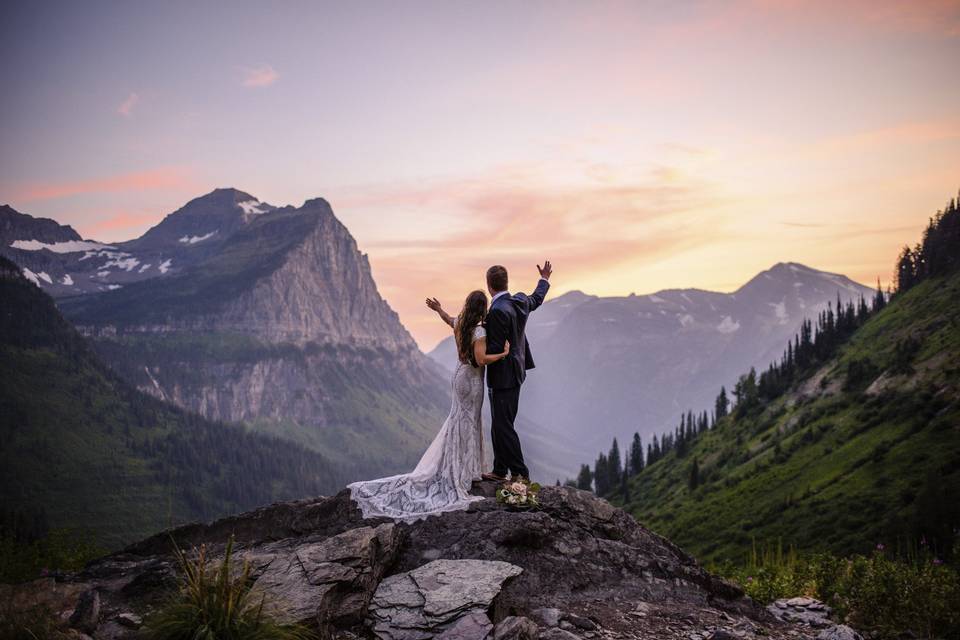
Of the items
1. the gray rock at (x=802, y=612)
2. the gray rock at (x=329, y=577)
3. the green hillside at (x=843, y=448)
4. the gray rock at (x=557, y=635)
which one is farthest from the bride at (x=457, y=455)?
the green hillside at (x=843, y=448)

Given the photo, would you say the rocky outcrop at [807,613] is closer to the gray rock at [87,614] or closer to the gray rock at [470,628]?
the gray rock at [470,628]

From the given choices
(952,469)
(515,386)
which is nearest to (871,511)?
(952,469)

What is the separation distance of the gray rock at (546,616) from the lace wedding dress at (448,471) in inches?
119

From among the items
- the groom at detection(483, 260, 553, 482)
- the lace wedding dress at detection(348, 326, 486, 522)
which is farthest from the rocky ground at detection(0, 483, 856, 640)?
the groom at detection(483, 260, 553, 482)

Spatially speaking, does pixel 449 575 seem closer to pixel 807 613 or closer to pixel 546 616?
pixel 546 616

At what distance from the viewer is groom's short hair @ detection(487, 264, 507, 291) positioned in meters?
16.4

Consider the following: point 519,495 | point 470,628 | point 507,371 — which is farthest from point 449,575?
point 507,371

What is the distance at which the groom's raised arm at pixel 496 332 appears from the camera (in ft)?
52.0

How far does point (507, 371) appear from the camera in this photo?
16.2 metres

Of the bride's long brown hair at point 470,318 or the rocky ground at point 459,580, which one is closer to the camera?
the rocky ground at point 459,580

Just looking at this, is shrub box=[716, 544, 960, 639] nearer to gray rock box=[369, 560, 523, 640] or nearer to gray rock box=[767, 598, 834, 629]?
gray rock box=[767, 598, 834, 629]

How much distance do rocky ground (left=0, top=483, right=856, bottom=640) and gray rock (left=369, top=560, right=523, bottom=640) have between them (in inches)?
1.0

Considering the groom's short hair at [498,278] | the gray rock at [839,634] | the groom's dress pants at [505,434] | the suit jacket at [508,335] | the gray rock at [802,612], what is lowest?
A: the gray rock at [802,612]

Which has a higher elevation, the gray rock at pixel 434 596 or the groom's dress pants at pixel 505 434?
the groom's dress pants at pixel 505 434
